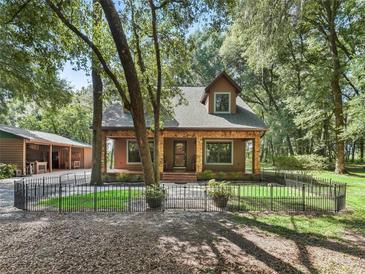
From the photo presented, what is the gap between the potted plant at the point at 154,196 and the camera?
9227 millimetres

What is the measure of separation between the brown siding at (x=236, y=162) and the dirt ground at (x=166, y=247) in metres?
11.0

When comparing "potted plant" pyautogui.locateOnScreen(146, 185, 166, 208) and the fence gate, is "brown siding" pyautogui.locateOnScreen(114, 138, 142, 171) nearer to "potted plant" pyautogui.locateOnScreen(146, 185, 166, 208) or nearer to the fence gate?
the fence gate

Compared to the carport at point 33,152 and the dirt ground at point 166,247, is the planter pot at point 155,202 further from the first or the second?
the carport at point 33,152

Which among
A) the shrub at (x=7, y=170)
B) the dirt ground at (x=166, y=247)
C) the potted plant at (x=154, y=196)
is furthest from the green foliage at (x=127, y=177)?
the dirt ground at (x=166, y=247)

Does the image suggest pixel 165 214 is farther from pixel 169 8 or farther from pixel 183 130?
pixel 183 130

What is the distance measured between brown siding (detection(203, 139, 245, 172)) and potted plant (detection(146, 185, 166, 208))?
32.3 feet

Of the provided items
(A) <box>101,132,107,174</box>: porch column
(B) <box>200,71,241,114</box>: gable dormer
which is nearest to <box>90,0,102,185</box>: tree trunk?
(A) <box>101,132,107,174</box>: porch column

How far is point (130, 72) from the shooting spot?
855cm

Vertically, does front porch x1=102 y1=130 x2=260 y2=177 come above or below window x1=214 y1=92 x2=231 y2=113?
below

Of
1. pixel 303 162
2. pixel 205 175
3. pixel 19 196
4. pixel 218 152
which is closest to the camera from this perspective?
pixel 19 196

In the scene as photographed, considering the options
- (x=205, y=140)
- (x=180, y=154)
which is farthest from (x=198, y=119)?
(x=180, y=154)

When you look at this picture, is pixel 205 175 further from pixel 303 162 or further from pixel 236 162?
pixel 303 162

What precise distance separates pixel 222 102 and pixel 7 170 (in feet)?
50.8

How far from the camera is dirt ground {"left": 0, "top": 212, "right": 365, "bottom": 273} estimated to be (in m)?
4.95
